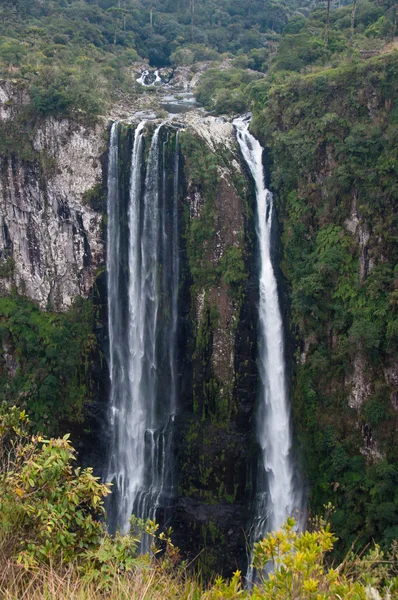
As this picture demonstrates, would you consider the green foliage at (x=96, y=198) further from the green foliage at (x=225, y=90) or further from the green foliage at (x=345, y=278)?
the green foliage at (x=225, y=90)

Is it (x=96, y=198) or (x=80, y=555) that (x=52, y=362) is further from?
(x=80, y=555)

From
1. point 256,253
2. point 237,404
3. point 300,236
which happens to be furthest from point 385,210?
point 237,404

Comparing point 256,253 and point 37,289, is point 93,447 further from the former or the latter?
point 256,253

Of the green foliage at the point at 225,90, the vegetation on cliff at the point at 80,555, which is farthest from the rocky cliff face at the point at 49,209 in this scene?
the vegetation on cliff at the point at 80,555

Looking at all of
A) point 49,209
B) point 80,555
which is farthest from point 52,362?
point 80,555

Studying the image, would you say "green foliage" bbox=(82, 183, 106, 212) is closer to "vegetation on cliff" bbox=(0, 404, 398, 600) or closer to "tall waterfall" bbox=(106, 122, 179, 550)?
"tall waterfall" bbox=(106, 122, 179, 550)

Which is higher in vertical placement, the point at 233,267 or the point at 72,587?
the point at 233,267
